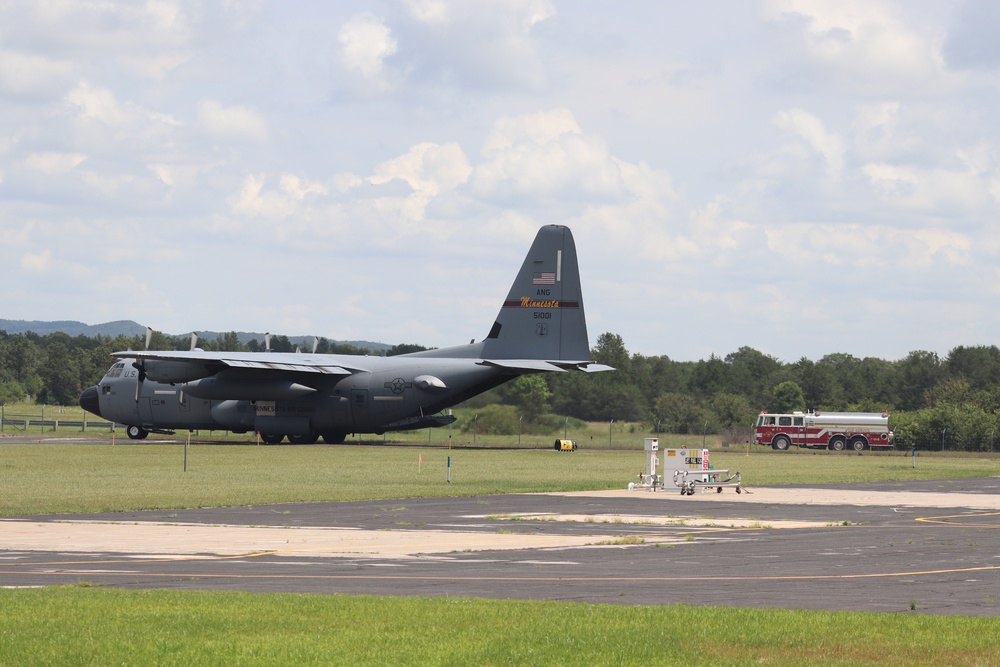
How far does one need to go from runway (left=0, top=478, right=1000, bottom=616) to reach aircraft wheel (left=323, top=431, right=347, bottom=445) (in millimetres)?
40255

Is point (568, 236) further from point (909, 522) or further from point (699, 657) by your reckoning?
point (699, 657)

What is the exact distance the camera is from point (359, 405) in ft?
238

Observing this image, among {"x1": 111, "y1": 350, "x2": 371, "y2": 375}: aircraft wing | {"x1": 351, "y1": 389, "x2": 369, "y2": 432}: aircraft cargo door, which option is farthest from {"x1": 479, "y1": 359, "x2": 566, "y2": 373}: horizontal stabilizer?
{"x1": 111, "y1": 350, "x2": 371, "y2": 375}: aircraft wing

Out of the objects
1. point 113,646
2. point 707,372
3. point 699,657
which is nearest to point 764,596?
point 699,657

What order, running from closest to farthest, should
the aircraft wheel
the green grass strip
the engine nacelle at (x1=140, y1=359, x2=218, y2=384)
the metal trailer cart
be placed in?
the green grass strip
the metal trailer cart
the engine nacelle at (x1=140, y1=359, x2=218, y2=384)
the aircraft wheel

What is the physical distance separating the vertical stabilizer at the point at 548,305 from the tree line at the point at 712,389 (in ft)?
34.9

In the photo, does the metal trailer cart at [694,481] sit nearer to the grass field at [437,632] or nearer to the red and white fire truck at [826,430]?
the grass field at [437,632]

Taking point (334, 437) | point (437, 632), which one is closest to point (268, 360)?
point (334, 437)

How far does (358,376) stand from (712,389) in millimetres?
62718

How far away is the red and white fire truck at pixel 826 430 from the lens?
88.6 m

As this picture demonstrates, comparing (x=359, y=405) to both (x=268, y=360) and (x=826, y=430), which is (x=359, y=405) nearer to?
(x=268, y=360)

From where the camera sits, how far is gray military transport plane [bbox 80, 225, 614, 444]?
69.6 metres

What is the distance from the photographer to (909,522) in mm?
30609

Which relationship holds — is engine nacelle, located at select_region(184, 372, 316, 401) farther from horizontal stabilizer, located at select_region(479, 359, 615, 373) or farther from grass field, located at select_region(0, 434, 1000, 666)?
grass field, located at select_region(0, 434, 1000, 666)
